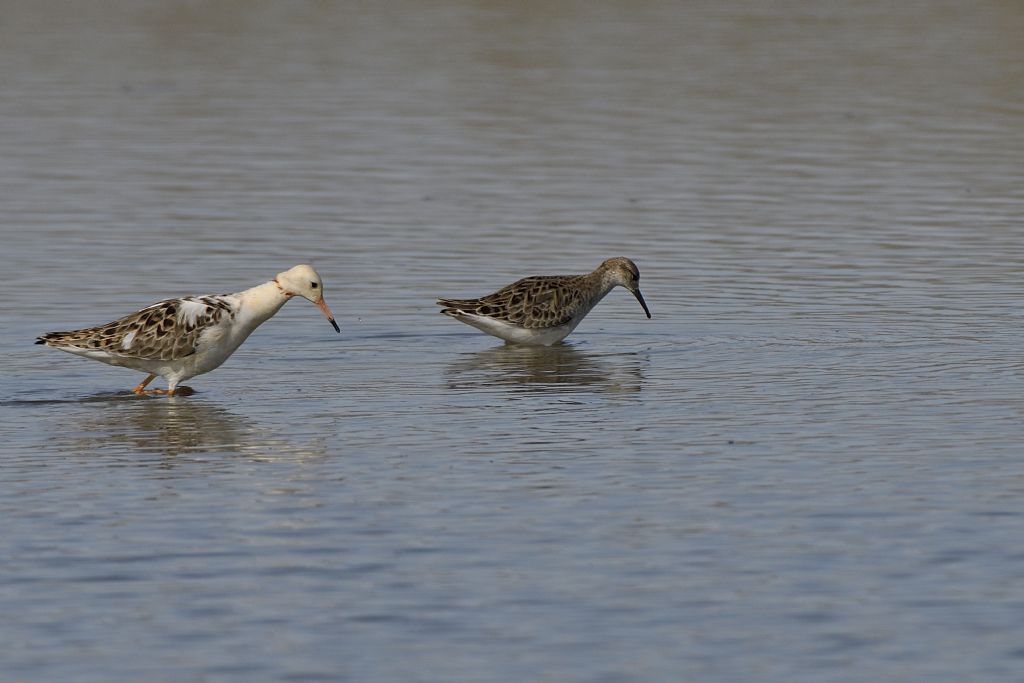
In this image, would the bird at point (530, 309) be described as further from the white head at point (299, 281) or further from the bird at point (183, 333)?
the bird at point (183, 333)

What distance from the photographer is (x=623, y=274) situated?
22047 mm

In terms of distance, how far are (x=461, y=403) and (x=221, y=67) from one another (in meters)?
31.6

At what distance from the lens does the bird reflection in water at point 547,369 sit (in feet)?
61.7

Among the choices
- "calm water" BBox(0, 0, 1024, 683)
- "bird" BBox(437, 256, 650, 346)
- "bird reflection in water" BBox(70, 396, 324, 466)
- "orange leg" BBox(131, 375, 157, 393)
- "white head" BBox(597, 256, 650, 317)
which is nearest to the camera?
"calm water" BBox(0, 0, 1024, 683)

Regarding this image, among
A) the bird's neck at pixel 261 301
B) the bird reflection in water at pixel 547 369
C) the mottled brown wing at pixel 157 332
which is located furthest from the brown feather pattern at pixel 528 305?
the mottled brown wing at pixel 157 332

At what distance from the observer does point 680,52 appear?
49.8m

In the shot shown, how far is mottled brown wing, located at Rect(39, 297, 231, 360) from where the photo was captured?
59.4ft

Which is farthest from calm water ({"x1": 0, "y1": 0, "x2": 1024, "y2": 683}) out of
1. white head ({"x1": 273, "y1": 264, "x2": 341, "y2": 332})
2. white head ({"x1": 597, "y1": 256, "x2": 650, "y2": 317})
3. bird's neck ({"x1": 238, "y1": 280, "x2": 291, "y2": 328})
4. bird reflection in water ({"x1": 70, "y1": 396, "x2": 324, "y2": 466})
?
white head ({"x1": 273, "y1": 264, "x2": 341, "y2": 332})

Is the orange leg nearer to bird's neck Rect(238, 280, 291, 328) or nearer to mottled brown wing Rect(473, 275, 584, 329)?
bird's neck Rect(238, 280, 291, 328)

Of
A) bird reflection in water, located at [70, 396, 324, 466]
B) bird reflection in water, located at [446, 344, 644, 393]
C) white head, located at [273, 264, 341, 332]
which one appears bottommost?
bird reflection in water, located at [70, 396, 324, 466]

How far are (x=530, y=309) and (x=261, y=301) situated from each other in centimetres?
363

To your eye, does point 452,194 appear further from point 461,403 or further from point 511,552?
point 511,552

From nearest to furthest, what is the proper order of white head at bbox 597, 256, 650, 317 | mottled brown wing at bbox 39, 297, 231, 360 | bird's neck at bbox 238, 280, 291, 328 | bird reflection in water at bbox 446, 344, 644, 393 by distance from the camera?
mottled brown wing at bbox 39, 297, 231, 360 → bird's neck at bbox 238, 280, 291, 328 → bird reflection in water at bbox 446, 344, 644, 393 → white head at bbox 597, 256, 650, 317

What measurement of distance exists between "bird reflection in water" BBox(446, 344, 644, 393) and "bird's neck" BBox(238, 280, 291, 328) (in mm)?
1726
